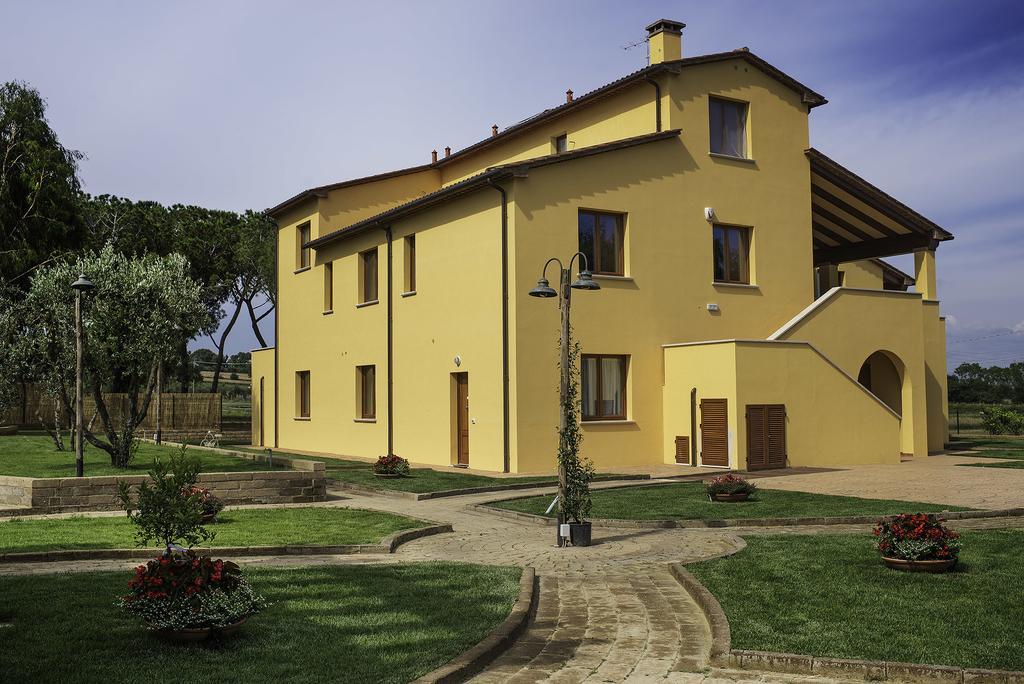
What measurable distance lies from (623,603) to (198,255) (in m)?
47.7

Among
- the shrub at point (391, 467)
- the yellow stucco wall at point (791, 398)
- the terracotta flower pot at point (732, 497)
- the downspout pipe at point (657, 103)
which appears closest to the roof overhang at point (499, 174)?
the downspout pipe at point (657, 103)

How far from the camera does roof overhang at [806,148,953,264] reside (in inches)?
1066

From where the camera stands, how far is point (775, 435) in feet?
71.7

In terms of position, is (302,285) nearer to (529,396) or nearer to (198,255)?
(529,396)

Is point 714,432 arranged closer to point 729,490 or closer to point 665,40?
point 729,490

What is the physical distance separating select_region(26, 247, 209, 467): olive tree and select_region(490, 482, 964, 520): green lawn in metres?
9.80

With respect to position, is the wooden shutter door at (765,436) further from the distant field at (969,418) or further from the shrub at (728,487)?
the distant field at (969,418)

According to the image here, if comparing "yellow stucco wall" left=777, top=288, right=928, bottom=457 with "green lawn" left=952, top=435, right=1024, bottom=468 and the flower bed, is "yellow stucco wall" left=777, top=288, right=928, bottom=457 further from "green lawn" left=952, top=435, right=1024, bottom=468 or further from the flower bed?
the flower bed

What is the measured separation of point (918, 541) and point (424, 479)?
12.0m

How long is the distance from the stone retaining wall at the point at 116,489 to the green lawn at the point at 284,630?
6167 millimetres

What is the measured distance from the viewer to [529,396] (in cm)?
2148

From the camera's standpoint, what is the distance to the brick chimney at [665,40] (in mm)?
24375

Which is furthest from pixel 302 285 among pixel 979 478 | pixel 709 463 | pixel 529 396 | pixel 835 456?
pixel 979 478

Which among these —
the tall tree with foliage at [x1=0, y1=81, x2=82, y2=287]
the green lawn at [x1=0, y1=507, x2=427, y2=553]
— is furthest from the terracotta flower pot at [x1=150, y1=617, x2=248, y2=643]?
the tall tree with foliage at [x1=0, y1=81, x2=82, y2=287]
